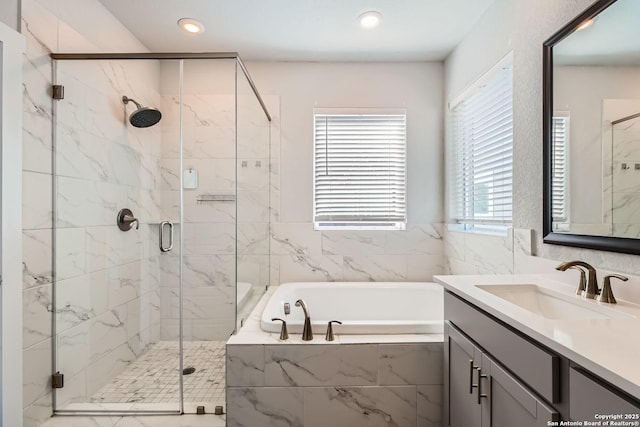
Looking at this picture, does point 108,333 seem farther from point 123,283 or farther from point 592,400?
point 592,400

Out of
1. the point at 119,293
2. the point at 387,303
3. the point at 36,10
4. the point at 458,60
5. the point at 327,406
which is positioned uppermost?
the point at 458,60

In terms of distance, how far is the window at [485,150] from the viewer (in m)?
1.92

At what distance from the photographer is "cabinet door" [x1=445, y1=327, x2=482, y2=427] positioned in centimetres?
120

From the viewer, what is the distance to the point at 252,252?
7.43 feet

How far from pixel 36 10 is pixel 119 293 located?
5.35ft

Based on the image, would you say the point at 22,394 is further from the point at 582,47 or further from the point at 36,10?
the point at 582,47

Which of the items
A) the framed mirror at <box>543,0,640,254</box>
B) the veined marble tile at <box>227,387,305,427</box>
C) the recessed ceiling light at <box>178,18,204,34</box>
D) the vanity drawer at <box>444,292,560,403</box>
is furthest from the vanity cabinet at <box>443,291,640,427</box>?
the recessed ceiling light at <box>178,18,204,34</box>

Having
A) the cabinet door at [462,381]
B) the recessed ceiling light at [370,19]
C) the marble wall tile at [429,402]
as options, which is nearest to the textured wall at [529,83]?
the cabinet door at [462,381]

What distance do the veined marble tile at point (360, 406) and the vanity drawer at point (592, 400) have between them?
96 cm

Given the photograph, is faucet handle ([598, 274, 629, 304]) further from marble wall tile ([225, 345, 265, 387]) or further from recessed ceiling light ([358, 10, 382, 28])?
recessed ceiling light ([358, 10, 382, 28])

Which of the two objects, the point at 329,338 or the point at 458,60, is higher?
the point at 458,60

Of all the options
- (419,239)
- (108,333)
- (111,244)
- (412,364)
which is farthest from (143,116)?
(419,239)

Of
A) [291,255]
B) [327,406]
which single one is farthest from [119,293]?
[327,406]

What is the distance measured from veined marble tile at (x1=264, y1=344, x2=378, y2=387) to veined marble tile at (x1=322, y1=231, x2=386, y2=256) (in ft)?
4.13
